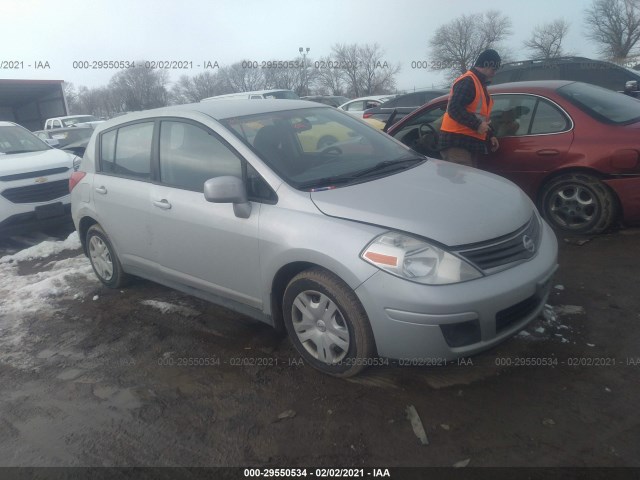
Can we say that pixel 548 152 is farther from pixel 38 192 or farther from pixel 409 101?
pixel 409 101

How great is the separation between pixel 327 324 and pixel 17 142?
284 inches

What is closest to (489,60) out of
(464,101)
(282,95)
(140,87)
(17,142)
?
(464,101)

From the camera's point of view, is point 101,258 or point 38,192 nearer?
point 101,258

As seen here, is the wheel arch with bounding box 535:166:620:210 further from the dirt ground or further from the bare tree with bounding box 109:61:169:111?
the bare tree with bounding box 109:61:169:111

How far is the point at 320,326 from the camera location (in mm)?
3025

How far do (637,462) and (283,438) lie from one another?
1.64m

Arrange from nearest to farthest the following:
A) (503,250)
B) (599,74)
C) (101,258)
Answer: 1. (503,250)
2. (101,258)
3. (599,74)

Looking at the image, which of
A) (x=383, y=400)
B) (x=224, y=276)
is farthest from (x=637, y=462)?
(x=224, y=276)

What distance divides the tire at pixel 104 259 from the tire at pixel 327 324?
2218mm

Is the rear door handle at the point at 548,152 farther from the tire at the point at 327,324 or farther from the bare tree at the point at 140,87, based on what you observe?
the bare tree at the point at 140,87

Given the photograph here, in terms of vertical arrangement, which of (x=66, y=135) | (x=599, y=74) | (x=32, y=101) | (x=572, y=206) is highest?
(x=32, y=101)

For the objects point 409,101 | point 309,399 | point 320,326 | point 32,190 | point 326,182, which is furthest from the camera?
point 409,101

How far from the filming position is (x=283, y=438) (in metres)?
2.63

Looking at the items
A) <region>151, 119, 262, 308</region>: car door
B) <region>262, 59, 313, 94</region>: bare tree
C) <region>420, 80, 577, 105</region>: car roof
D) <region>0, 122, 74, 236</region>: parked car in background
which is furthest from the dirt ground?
<region>262, 59, 313, 94</region>: bare tree
